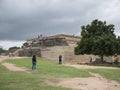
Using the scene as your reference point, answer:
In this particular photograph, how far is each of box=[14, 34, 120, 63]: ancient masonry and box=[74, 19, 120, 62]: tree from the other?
10472 mm

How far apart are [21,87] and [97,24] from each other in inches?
1598

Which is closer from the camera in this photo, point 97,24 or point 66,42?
point 97,24

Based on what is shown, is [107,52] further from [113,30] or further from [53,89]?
[53,89]

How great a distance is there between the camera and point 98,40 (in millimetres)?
53312

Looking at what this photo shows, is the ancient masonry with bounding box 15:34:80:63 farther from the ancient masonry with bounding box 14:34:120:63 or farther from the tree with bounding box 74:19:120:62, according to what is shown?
the tree with bounding box 74:19:120:62

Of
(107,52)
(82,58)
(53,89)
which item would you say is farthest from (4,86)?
(82,58)

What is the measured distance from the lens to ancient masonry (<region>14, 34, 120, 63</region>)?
68875 mm

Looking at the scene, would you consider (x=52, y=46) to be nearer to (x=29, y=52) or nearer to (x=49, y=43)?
(x=49, y=43)

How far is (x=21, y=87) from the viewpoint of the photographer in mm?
19219

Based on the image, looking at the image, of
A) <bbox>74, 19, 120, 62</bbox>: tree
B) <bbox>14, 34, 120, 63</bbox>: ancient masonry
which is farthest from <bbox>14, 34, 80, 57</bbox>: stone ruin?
<bbox>74, 19, 120, 62</bbox>: tree

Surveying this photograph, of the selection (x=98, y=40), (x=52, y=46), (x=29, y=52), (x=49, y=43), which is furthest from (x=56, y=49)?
(x=98, y=40)

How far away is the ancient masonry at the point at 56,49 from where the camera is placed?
226ft

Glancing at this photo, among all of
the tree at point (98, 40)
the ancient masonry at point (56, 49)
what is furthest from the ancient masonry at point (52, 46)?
the tree at point (98, 40)

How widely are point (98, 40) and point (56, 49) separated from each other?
19.8 meters
